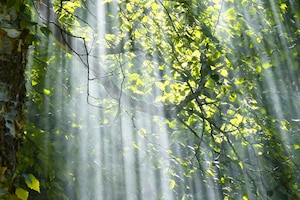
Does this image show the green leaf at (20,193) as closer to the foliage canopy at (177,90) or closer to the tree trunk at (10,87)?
the tree trunk at (10,87)

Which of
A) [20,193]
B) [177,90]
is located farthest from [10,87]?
[177,90]

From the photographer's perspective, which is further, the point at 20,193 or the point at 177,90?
the point at 177,90

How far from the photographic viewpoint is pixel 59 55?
2.73 meters

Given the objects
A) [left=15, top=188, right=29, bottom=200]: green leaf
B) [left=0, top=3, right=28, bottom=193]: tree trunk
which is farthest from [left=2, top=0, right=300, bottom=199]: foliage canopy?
[left=15, top=188, right=29, bottom=200]: green leaf

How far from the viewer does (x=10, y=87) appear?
876 millimetres

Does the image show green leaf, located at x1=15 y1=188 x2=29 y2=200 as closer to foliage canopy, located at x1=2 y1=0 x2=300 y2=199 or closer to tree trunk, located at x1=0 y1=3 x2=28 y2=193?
tree trunk, located at x1=0 y1=3 x2=28 y2=193

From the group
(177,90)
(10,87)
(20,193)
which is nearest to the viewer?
(20,193)

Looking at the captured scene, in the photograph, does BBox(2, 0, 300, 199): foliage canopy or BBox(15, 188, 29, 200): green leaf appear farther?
BBox(2, 0, 300, 199): foliage canopy

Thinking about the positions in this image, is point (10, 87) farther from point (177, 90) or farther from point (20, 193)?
point (177, 90)

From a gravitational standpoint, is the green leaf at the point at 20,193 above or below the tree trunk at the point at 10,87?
below

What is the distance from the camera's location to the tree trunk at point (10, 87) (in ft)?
2.74

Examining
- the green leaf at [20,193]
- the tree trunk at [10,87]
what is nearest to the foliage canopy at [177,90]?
the tree trunk at [10,87]

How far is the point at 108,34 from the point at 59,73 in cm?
45

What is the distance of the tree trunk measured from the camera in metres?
0.84
